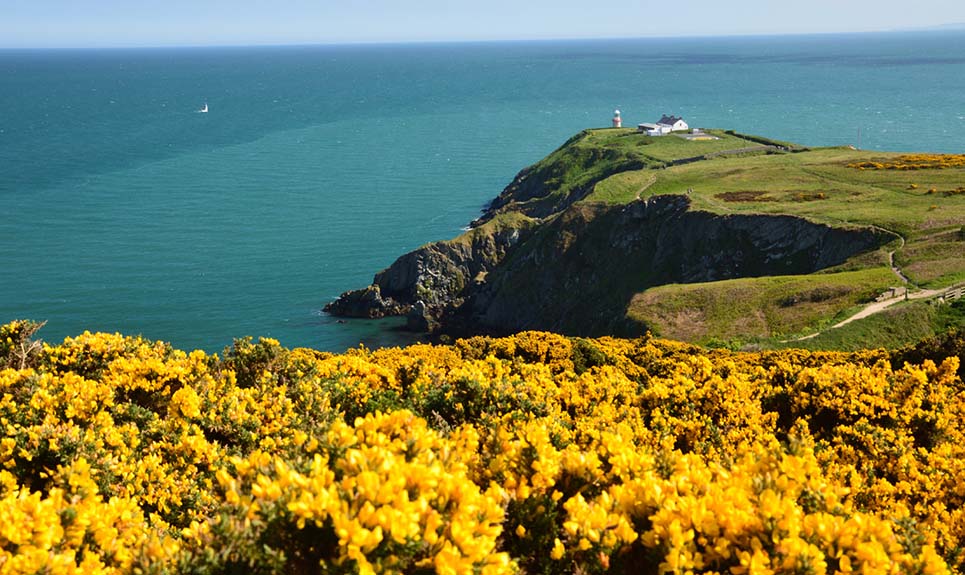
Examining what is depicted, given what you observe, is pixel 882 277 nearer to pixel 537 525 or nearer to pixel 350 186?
pixel 537 525

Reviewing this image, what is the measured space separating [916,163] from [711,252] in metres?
32.9

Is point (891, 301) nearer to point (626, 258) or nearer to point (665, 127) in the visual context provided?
point (626, 258)

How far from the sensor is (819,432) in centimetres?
1491

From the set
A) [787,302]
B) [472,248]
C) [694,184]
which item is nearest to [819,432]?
[787,302]

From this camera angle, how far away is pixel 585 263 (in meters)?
78.9

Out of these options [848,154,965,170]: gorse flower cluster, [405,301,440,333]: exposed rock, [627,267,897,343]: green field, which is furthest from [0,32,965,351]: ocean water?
[848,154,965,170]: gorse flower cluster

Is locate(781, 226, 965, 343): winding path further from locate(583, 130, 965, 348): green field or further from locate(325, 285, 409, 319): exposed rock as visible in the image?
locate(325, 285, 409, 319): exposed rock

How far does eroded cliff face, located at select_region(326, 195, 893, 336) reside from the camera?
62.0m

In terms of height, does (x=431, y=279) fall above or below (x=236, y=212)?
below

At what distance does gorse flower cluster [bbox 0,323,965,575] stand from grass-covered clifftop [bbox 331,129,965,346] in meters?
30.3

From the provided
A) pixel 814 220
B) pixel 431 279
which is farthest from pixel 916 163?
pixel 431 279

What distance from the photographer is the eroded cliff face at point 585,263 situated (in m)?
62.0

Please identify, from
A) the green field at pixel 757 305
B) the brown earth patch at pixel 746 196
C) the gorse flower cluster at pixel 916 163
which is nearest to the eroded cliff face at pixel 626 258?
the green field at pixel 757 305

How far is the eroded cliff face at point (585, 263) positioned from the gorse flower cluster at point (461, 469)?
39896 millimetres
